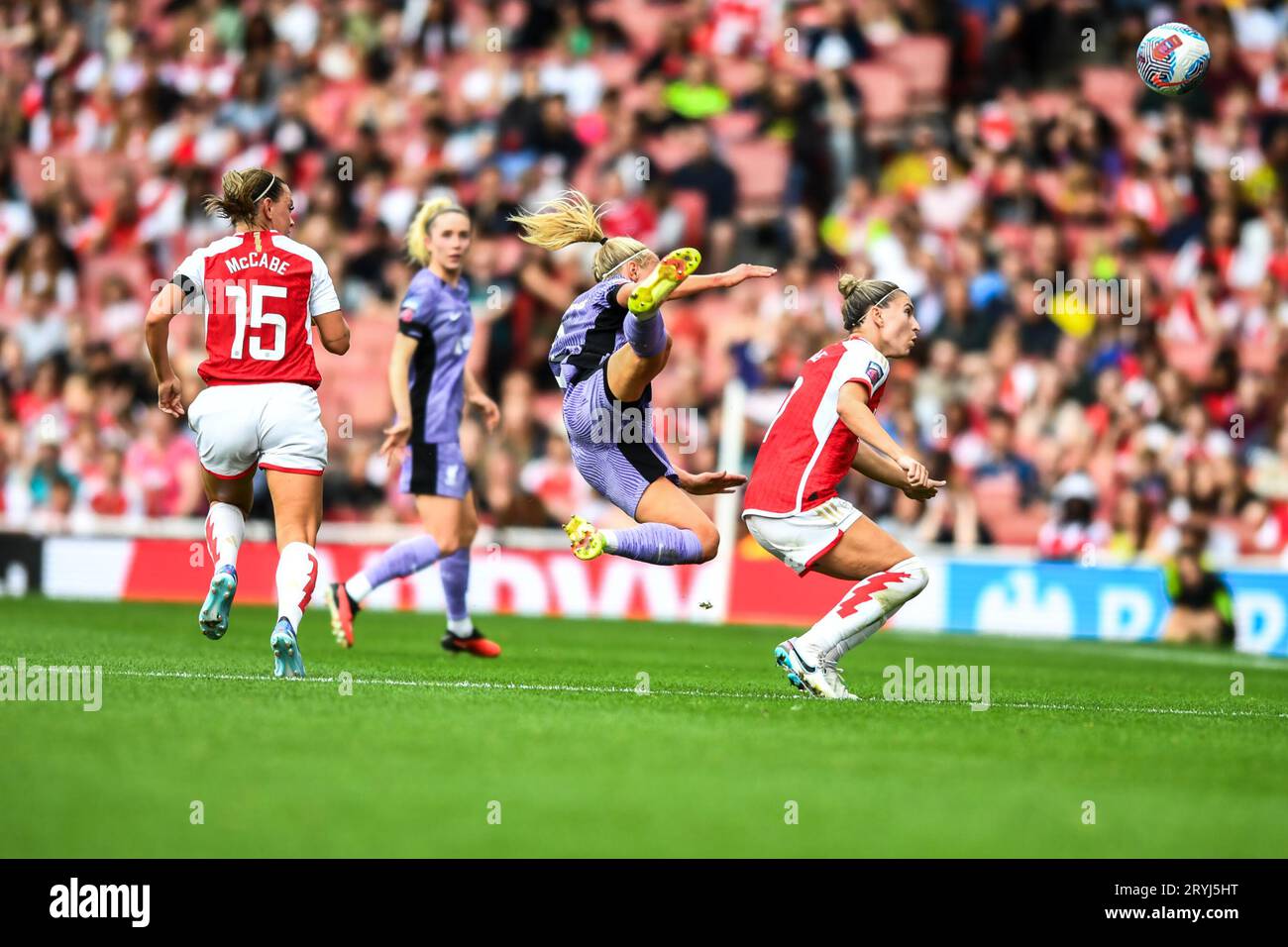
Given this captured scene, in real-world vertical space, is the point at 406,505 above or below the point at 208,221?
below

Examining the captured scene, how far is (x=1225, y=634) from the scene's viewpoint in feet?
52.8

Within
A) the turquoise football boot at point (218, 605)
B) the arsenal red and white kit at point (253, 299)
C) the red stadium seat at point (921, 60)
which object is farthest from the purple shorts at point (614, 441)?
the red stadium seat at point (921, 60)

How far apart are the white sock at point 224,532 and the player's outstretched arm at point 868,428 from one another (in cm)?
281

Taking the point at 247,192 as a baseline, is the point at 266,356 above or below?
below

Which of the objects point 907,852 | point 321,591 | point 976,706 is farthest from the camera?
point 321,591

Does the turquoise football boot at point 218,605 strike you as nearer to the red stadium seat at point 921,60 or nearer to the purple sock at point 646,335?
the purple sock at point 646,335

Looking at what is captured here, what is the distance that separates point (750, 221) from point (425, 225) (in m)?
8.42

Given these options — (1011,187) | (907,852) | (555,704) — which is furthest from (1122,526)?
(907,852)

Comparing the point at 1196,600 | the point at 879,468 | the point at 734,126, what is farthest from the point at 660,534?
the point at 734,126

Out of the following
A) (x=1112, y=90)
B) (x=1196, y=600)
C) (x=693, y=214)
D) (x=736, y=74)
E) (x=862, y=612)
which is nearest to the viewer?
(x=862, y=612)

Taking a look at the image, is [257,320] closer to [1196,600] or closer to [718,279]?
[718,279]

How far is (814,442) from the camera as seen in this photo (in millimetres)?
9109

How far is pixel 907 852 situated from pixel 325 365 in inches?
614
